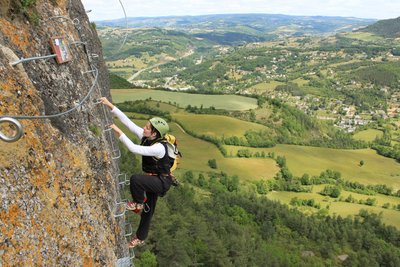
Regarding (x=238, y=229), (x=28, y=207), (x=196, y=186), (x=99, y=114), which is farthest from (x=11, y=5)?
(x=196, y=186)

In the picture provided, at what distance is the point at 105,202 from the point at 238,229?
6778 centimetres

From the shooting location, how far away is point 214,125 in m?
143

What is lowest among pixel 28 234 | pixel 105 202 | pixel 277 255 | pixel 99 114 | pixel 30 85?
pixel 277 255

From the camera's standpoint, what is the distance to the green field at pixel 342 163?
126 meters

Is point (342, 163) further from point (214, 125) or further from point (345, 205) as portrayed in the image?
point (214, 125)

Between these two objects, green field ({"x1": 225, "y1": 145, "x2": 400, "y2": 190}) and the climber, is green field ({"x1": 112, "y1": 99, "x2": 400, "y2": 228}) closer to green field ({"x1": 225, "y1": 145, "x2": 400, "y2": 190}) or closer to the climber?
green field ({"x1": 225, "y1": 145, "x2": 400, "y2": 190})

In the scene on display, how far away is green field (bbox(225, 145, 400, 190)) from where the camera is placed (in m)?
126

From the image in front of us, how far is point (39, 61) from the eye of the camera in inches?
303

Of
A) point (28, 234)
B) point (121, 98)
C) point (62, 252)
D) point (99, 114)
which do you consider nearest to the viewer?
point (28, 234)

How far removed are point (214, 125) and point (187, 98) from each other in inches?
1530

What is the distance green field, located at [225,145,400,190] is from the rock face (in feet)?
380

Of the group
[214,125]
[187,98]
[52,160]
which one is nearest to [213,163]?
[214,125]

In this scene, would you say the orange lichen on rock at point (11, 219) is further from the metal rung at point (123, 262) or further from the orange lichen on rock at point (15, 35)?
the metal rung at point (123, 262)

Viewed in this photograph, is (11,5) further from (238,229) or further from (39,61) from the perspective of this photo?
(238,229)
